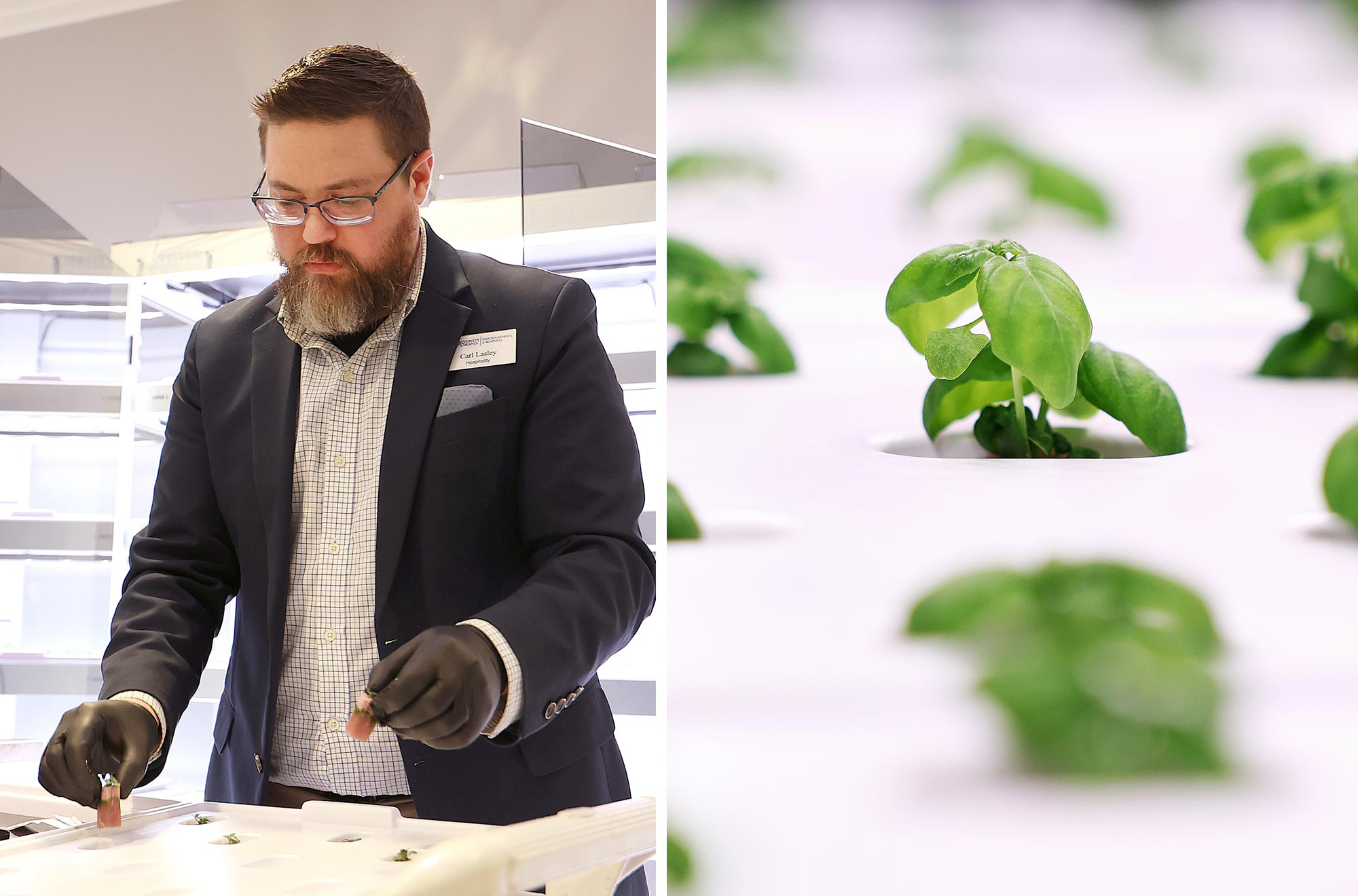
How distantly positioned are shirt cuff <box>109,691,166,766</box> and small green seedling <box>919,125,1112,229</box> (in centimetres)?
101

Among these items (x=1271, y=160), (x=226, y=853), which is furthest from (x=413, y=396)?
(x=1271, y=160)

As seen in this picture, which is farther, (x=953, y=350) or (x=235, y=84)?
(x=235, y=84)

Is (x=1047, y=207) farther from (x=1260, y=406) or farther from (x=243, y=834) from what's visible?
(x=243, y=834)

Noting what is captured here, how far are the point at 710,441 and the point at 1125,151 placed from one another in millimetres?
180

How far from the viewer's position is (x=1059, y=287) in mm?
377

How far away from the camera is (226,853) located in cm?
85

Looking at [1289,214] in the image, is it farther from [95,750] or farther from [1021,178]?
[95,750]

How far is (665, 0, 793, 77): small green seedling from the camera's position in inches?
15.7

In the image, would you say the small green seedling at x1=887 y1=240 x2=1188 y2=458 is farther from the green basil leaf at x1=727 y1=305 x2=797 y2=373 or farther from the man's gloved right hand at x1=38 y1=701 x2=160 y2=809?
the man's gloved right hand at x1=38 y1=701 x2=160 y2=809

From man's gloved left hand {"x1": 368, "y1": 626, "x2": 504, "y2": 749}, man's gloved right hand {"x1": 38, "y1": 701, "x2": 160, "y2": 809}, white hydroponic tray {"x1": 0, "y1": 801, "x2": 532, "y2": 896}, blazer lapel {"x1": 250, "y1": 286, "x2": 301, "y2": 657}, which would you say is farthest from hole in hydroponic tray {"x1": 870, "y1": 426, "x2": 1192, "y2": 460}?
blazer lapel {"x1": 250, "y1": 286, "x2": 301, "y2": 657}

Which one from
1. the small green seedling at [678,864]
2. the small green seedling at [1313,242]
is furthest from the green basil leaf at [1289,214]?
the small green seedling at [678,864]

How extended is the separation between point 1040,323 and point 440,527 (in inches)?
37.6

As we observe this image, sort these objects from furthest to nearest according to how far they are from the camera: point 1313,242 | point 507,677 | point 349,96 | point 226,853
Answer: point 349,96, point 507,677, point 226,853, point 1313,242

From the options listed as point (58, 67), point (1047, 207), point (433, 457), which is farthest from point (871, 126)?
point (58, 67)
